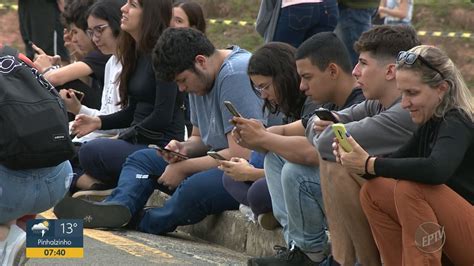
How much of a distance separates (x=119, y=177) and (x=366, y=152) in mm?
3219

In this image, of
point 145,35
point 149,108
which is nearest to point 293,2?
point 145,35

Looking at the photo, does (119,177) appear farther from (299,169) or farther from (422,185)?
(422,185)

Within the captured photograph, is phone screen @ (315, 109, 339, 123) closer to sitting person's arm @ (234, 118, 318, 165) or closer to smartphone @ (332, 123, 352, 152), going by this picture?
sitting person's arm @ (234, 118, 318, 165)

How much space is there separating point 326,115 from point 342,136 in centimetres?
52

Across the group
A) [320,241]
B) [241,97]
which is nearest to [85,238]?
[241,97]

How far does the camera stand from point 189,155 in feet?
27.8

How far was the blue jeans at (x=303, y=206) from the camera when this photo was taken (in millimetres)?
6660

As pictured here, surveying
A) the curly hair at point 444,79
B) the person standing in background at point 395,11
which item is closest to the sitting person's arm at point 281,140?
the curly hair at point 444,79

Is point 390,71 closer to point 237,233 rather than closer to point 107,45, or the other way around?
point 237,233

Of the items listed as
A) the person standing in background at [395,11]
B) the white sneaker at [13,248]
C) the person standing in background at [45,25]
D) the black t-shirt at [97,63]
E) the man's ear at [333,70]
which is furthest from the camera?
the person standing in background at [45,25]

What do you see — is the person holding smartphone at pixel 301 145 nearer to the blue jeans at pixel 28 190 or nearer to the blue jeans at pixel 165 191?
the blue jeans at pixel 165 191

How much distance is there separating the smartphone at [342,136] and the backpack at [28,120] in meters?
1.38

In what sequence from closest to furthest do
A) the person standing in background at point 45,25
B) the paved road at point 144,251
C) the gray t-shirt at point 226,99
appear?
the paved road at point 144,251 < the gray t-shirt at point 226,99 < the person standing in background at point 45,25

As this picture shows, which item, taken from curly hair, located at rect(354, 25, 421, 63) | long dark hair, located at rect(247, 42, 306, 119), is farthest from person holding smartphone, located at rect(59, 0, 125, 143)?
curly hair, located at rect(354, 25, 421, 63)
